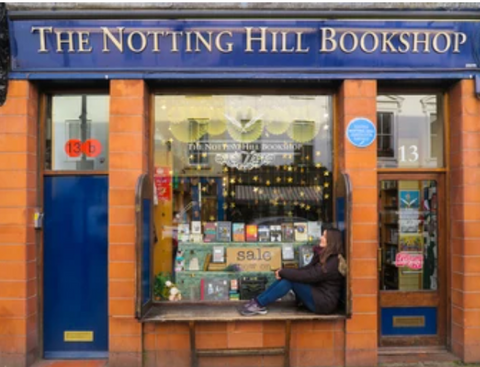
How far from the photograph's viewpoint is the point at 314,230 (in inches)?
219

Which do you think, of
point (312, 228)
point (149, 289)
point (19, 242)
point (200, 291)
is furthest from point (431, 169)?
point (19, 242)

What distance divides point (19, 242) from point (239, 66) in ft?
10.9

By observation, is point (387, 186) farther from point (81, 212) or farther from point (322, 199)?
point (81, 212)

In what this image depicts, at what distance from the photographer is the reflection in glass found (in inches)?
214

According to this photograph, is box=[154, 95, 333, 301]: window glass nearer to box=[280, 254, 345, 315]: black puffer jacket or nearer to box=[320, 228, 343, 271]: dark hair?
box=[320, 228, 343, 271]: dark hair

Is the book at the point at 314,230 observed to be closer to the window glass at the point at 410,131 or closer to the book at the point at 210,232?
the window glass at the point at 410,131

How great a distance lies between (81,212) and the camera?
5301 mm

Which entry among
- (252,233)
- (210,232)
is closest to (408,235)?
(252,233)

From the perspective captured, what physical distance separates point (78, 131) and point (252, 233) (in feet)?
8.62

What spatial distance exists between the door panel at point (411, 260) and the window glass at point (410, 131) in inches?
9.5

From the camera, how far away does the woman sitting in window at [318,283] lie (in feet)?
15.6

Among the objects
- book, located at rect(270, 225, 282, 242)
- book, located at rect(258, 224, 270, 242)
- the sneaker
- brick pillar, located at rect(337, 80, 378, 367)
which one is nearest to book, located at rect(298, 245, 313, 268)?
book, located at rect(270, 225, 282, 242)

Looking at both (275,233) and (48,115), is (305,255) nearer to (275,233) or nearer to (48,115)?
(275,233)

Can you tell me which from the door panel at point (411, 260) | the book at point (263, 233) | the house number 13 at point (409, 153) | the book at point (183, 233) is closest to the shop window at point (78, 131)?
the book at point (183, 233)
